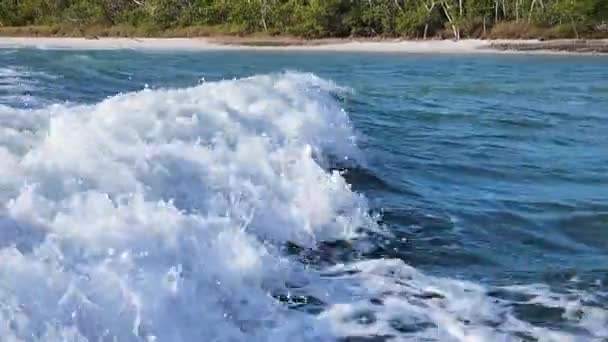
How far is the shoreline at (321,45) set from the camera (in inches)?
1729

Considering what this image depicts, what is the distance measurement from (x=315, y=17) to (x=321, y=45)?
3359mm

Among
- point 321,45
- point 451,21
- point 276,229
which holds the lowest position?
point 321,45

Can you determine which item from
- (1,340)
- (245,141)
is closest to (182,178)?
(245,141)

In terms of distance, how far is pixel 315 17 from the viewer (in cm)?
5188

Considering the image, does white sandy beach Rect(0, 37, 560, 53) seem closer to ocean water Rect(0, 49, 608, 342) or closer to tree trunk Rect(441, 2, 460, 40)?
tree trunk Rect(441, 2, 460, 40)

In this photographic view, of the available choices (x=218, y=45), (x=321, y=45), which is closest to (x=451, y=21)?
(x=321, y=45)

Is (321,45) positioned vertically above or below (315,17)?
below

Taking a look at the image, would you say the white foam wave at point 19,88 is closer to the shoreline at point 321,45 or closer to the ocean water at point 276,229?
the ocean water at point 276,229

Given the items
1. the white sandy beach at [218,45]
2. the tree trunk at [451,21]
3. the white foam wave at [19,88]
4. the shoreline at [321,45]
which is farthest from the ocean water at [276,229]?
the tree trunk at [451,21]

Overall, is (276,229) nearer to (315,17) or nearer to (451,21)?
(451,21)

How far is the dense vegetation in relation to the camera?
4869 cm

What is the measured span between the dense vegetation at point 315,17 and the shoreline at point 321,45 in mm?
1760

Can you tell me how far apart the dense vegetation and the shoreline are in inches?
69.3

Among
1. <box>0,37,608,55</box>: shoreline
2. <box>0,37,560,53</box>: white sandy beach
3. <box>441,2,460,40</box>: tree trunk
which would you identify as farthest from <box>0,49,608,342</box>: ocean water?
<box>441,2,460,40</box>: tree trunk
